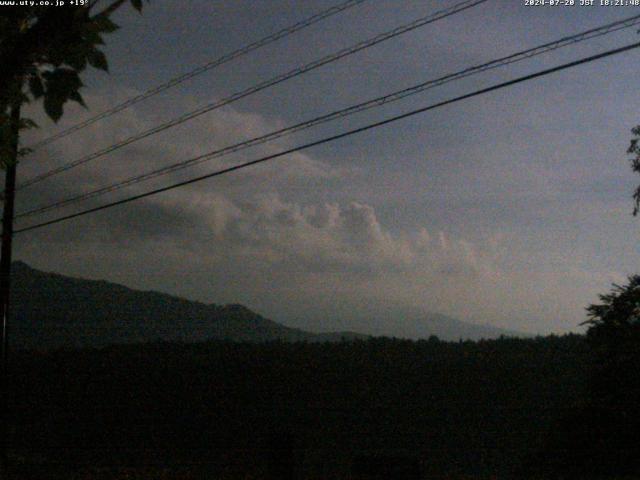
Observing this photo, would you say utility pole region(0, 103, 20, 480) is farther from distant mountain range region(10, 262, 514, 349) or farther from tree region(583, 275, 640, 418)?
distant mountain range region(10, 262, 514, 349)

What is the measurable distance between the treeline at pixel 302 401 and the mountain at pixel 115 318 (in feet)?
221

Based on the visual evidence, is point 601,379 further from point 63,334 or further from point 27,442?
point 63,334

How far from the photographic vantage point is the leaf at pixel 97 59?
4059 mm

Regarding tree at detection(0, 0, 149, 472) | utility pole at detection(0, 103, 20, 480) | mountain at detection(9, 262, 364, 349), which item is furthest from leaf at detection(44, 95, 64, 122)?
mountain at detection(9, 262, 364, 349)

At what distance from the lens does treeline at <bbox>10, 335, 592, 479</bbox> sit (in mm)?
23891

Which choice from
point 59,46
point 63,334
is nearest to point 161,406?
point 59,46

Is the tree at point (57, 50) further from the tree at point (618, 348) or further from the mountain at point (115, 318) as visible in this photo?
the mountain at point (115, 318)

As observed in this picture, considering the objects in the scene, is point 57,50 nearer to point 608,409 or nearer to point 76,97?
point 76,97

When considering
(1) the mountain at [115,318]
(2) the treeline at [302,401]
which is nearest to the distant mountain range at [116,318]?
(1) the mountain at [115,318]

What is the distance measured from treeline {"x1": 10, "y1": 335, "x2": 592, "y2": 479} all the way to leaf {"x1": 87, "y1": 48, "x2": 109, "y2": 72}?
54.3ft

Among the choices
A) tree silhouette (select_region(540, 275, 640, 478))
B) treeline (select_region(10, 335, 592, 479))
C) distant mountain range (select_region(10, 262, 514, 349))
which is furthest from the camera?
distant mountain range (select_region(10, 262, 514, 349))

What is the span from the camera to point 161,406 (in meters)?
30.7

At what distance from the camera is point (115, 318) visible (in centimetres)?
11775

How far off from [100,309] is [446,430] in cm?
10597
